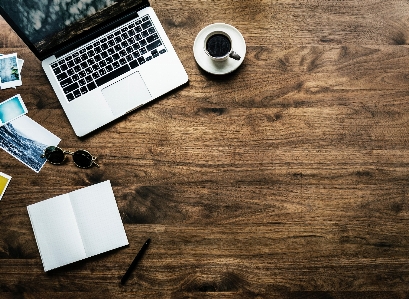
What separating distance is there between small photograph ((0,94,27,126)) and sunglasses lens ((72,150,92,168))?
0.20 metres

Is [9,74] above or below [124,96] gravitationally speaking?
above

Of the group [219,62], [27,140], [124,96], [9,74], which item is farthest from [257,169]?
[9,74]

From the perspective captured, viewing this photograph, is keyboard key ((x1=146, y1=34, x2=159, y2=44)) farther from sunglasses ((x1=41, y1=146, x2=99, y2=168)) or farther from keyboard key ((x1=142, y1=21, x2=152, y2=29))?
sunglasses ((x1=41, y1=146, x2=99, y2=168))

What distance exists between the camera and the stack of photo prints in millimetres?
1212

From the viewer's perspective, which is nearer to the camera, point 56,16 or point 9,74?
point 56,16

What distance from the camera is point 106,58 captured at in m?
1.21

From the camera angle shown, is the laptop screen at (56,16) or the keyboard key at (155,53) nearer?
the laptop screen at (56,16)

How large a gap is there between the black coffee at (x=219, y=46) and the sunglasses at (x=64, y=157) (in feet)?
1.45

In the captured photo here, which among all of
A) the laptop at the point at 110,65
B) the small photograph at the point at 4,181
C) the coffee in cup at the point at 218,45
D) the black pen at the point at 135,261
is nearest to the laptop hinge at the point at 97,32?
the laptop at the point at 110,65

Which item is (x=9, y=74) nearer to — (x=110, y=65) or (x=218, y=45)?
(x=110, y=65)

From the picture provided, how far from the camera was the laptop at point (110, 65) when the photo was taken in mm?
1199

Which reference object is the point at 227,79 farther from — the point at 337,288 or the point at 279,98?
the point at 337,288

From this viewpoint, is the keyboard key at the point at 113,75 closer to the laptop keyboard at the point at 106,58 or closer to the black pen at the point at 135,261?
the laptop keyboard at the point at 106,58

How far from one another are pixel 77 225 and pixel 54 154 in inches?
8.1
